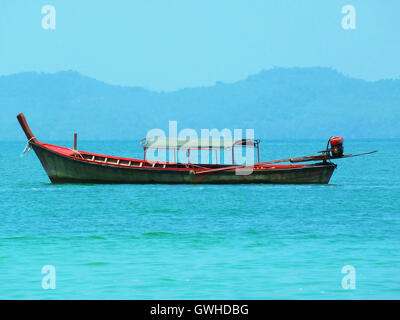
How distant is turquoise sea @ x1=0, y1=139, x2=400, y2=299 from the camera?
19094 millimetres

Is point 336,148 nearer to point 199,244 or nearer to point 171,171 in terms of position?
point 171,171

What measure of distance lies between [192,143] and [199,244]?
61.8 feet

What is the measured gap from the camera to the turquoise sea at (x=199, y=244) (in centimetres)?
1909

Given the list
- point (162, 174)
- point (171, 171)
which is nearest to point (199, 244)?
point (171, 171)

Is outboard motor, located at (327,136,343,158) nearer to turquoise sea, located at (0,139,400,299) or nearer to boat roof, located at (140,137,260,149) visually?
turquoise sea, located at (0,139,400,299)

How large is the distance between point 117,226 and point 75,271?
32.9ft

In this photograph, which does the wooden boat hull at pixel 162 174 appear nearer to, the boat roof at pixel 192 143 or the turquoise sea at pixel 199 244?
the turquoise sea at pixel 199 244

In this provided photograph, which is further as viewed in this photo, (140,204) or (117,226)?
(140,204)

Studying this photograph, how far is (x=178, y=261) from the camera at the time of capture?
22531 millimetres

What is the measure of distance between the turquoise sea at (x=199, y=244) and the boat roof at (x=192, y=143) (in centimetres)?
Result: 274

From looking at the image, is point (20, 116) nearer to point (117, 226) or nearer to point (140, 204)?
point (140, 204)

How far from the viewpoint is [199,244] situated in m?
25.6
